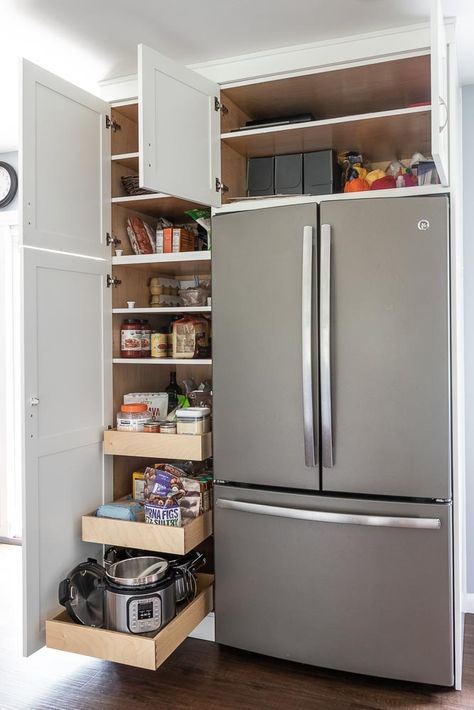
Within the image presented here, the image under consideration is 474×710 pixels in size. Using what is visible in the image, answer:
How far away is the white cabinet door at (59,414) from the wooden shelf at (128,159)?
18.5 inches

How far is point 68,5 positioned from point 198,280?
1.30m

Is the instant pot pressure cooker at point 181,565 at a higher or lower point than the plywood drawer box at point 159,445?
lower

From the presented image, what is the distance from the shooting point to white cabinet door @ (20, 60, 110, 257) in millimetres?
2035

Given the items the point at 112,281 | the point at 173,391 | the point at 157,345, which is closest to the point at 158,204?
the point at 112,281

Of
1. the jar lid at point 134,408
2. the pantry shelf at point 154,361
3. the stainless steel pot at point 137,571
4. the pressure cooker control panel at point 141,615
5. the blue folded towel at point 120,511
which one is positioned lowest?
the pressure cooker control panel at point 141,615

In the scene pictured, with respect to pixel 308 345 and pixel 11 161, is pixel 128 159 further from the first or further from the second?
pixel 11 161

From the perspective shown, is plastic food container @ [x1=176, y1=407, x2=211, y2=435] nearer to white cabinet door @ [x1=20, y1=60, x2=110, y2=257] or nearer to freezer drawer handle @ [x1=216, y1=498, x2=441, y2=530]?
freezer drawer handle @ [x1=216, y1=498, x2=441, y2=530]

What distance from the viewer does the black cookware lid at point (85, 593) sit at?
211 centimetres

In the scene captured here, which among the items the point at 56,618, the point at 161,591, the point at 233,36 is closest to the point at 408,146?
the point at 233,36

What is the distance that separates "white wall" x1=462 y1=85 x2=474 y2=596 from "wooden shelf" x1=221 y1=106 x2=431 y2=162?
318 mm

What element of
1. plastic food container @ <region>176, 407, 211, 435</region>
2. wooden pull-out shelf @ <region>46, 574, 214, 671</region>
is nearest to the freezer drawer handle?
plastic food container @ <region>176, 407, 211, 435</region>

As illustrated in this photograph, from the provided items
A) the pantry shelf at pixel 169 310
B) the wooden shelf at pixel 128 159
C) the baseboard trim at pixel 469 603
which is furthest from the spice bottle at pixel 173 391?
the baseboard trim at pixel 469 603

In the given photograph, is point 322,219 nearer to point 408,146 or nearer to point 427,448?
point 408,146

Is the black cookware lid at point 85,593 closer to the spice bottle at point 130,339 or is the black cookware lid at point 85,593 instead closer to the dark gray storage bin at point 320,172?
the spice bottle at point 130,339
